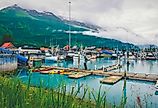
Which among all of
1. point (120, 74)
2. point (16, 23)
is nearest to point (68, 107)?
point (120, 74)

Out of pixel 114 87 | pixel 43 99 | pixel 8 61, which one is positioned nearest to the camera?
pixel 43 99

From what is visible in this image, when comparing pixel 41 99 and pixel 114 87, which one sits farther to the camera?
pixel 114 87

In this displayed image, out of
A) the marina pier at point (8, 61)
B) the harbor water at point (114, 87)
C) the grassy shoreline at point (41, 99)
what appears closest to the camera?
the grassy shoreline at point (41, 99)

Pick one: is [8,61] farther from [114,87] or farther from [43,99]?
[43,99]

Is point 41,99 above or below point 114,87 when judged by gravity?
above

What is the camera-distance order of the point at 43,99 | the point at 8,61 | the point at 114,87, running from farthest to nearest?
1. the point at 8,61
2. the point at 114,87
3. the point at 43,99

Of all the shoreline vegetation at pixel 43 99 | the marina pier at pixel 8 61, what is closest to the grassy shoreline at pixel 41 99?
the shoreline vegetation at pixel 43 99

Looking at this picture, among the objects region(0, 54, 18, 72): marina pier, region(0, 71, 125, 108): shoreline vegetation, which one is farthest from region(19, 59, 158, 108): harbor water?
region(0, 54, 18, 72): marina pier

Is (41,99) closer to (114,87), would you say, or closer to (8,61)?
(114,87)

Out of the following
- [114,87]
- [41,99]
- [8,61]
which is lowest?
[114,87]

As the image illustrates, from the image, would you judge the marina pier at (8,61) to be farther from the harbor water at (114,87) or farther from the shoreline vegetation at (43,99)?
the shoreline vegetation at (43,99)

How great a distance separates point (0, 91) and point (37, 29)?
18769 cm

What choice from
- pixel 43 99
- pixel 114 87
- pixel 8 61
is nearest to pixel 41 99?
pixel 43 99

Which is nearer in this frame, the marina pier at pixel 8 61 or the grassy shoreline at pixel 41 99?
the grassy shoreline at pixel 41 99
